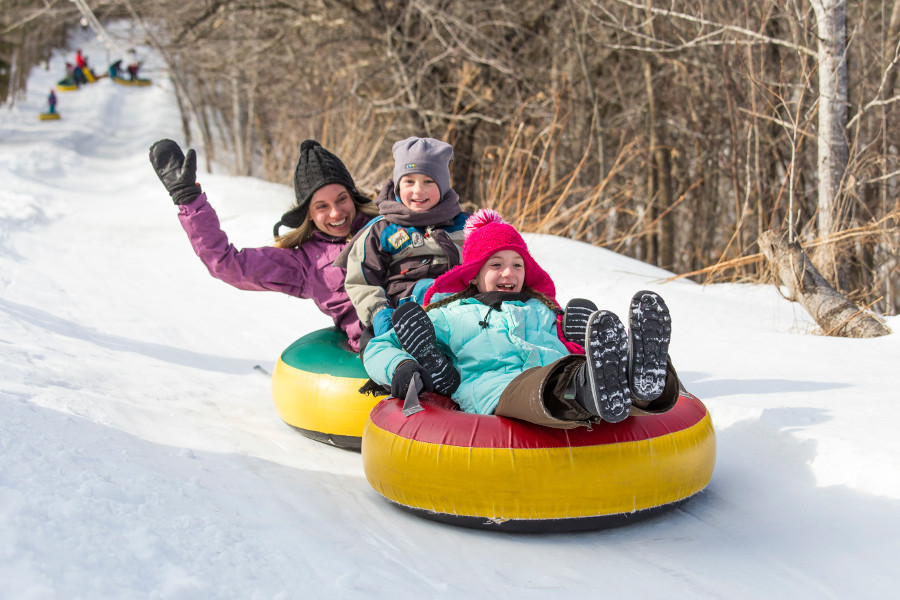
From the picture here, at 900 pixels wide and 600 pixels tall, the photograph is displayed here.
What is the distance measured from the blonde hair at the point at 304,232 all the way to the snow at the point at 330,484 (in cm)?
80

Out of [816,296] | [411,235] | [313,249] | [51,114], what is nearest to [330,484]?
[411,235]

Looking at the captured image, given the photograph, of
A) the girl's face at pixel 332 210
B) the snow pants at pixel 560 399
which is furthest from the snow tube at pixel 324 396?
the snow pants at pixel 560 399

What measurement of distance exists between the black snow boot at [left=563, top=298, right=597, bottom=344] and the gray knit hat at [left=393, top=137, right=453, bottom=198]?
940mm

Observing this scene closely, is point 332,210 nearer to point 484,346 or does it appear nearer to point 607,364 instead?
point 484,346

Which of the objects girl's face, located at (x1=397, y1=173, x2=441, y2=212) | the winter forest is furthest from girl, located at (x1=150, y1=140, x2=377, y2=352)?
the winter forest

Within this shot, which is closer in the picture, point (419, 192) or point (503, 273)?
point (503, 273)

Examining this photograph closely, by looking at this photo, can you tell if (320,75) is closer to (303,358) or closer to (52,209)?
(52,209)

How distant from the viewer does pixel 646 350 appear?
2.15m

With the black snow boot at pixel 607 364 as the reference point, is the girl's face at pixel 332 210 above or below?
above

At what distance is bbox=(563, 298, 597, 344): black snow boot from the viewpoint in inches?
117

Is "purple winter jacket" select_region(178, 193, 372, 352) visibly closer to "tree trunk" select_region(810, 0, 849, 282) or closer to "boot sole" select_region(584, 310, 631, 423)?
"boot sole" select_region(584, 310, 631, 423)

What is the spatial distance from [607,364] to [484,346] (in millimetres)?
802

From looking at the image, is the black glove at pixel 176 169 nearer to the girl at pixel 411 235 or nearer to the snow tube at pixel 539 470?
the girl at pixel 411 235

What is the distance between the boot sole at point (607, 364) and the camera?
2.09 metres
